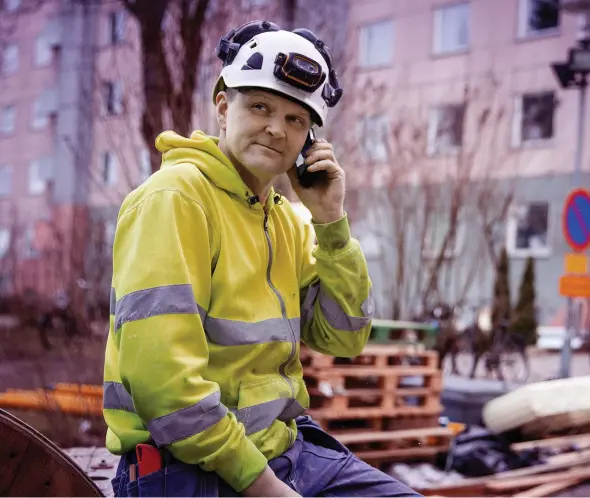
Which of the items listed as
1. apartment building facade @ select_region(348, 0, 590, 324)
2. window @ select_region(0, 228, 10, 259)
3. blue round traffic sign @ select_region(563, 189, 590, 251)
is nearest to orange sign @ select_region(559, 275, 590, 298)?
blue round traffic sign @ select_region(563, 189, 590, 251)

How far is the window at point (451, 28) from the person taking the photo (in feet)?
55.5

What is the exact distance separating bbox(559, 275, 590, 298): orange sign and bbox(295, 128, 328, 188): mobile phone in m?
6.59

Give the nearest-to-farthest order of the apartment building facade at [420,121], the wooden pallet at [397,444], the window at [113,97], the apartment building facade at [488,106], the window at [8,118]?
the wooden pallet at [397,444] < the window at [113,97] < the apartment building facade at [420,121] < the apartment building facade at [488,106] < the window at [8,118]

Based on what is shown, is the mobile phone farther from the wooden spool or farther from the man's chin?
the wooden spool

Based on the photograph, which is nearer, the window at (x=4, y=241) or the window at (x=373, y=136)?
the window at (x=373, y=136)

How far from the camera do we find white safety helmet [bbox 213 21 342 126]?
A: 2.04 m

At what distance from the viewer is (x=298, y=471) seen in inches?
86.4

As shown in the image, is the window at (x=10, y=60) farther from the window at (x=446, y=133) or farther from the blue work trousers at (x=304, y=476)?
the blue work trousers at (x=304, y=476)

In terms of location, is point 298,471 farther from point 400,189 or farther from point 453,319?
point 400,189

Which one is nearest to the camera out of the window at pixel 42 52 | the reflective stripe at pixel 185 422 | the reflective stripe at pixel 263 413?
the reflective stripe at pixel 185 422

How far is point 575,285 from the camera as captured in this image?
8.30 m

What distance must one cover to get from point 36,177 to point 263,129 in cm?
1847

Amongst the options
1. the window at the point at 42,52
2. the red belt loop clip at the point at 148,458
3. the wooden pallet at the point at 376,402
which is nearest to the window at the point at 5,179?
the window at the point at 42,52

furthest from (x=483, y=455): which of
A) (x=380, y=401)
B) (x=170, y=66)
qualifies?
(x=170, y=66)
